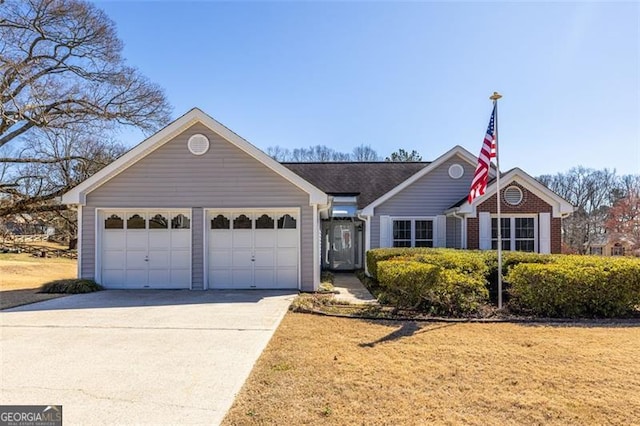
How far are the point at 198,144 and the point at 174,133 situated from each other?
0.80 meters

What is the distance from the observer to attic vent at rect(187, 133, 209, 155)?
42.1 ft

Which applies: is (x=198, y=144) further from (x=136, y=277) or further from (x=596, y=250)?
(x=596, y=250)

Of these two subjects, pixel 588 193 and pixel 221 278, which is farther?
pixel 588 193

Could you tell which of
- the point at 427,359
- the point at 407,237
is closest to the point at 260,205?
the point at 407,237

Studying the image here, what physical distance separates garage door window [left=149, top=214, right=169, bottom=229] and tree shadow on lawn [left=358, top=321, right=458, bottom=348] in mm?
7948

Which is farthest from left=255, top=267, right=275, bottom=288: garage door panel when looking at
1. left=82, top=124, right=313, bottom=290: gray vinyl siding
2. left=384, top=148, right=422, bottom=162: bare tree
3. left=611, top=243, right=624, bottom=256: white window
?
left=611, top=243, right=624, bottom=256: white window

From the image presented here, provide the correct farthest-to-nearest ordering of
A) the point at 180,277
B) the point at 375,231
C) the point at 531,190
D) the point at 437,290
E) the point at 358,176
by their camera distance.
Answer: the point at 358,176 → the point at 375,231 → the point at 531,190 → the point at 180,277 → the point at 437,290

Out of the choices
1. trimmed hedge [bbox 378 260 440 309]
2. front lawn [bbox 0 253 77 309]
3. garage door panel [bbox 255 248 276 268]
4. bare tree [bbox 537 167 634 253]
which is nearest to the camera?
trimmed hedge [bbox 378 260 440 309]

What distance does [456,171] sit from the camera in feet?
55.0

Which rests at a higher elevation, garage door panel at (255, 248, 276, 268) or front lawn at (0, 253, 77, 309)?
garage door panel at (255, 248, 276, 268)

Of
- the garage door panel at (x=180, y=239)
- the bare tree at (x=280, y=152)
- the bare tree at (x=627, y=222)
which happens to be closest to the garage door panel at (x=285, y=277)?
the garage door panel at (x=180, y=239)

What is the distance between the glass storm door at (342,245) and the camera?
20484 mm

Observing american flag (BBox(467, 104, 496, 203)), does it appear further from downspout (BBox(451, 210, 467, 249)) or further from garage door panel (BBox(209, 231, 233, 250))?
garage door panel (BBox(209, 231, 233, 250))

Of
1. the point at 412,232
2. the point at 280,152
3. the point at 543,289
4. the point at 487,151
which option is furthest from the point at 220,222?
the point at 280,152
